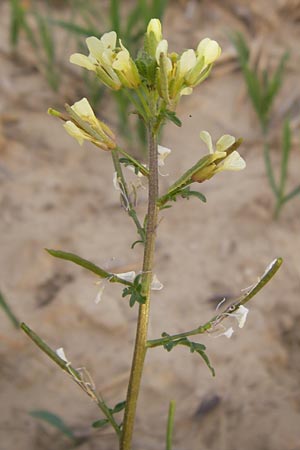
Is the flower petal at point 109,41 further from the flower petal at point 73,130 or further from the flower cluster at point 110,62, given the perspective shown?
the flower petal at point 73,130

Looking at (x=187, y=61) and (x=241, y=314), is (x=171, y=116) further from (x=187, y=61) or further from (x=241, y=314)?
(x=241, y=314)

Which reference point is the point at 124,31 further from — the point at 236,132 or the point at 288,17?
the point at 288,17

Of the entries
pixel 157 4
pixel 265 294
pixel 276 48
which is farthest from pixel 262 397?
pixel 276 48

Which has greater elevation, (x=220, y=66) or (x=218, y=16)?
(x=218, y=16)

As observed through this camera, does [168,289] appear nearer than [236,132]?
Yes

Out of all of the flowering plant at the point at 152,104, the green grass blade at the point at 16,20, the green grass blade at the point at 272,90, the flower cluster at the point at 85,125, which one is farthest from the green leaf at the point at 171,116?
the green grass blade at the point at 16,20

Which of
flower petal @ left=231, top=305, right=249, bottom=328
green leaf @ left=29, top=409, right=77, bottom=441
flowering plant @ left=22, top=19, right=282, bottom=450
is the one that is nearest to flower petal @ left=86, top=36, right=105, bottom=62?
flowering plant @ left=22, top=19, right=282, bottom=450

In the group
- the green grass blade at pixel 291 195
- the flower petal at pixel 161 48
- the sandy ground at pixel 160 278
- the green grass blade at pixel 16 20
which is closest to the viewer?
the flower petal at pixel 161 48

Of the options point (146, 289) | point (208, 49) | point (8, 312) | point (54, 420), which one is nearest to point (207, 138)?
point (208, 49)
